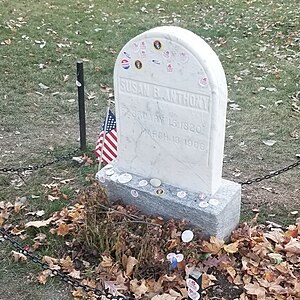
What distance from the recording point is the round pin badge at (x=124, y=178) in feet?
15.2

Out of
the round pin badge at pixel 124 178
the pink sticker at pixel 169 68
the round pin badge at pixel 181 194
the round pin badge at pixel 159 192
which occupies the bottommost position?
the round pin badge at pixel 124 178

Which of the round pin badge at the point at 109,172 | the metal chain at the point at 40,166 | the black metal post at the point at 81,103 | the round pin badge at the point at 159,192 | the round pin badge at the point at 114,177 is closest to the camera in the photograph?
the round pin badge at the point at 159,192

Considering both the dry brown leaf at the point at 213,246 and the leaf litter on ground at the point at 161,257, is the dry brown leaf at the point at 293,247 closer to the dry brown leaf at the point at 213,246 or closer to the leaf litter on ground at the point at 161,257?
the leaf litter on ground at the point at 161,257

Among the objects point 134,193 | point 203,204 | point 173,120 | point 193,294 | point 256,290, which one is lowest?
point 256,290

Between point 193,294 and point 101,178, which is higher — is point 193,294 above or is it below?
above

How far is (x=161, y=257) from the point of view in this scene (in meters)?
4.02

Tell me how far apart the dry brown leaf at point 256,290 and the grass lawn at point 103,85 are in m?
1.04

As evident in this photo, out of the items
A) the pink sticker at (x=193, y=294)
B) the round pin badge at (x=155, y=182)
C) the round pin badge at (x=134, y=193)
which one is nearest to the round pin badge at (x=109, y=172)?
the round pin badge at (x=134, y=193)

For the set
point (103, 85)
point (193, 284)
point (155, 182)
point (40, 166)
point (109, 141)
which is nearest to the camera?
point (193, 284)

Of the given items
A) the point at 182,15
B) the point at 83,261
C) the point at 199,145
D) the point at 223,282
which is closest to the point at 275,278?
the point at 223,282

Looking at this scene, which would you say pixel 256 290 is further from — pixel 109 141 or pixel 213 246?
pixel 109 141

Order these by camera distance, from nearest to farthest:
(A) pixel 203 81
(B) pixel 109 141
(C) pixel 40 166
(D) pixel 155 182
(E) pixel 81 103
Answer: (A) pixel 203 81
(D) pixel 155 182
(B) pixel 109 141
(C) pixel 40 166
(E) pixel 81 103

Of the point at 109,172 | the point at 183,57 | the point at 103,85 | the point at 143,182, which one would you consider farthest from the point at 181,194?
the point at 103,85

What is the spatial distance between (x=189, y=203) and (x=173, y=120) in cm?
66
